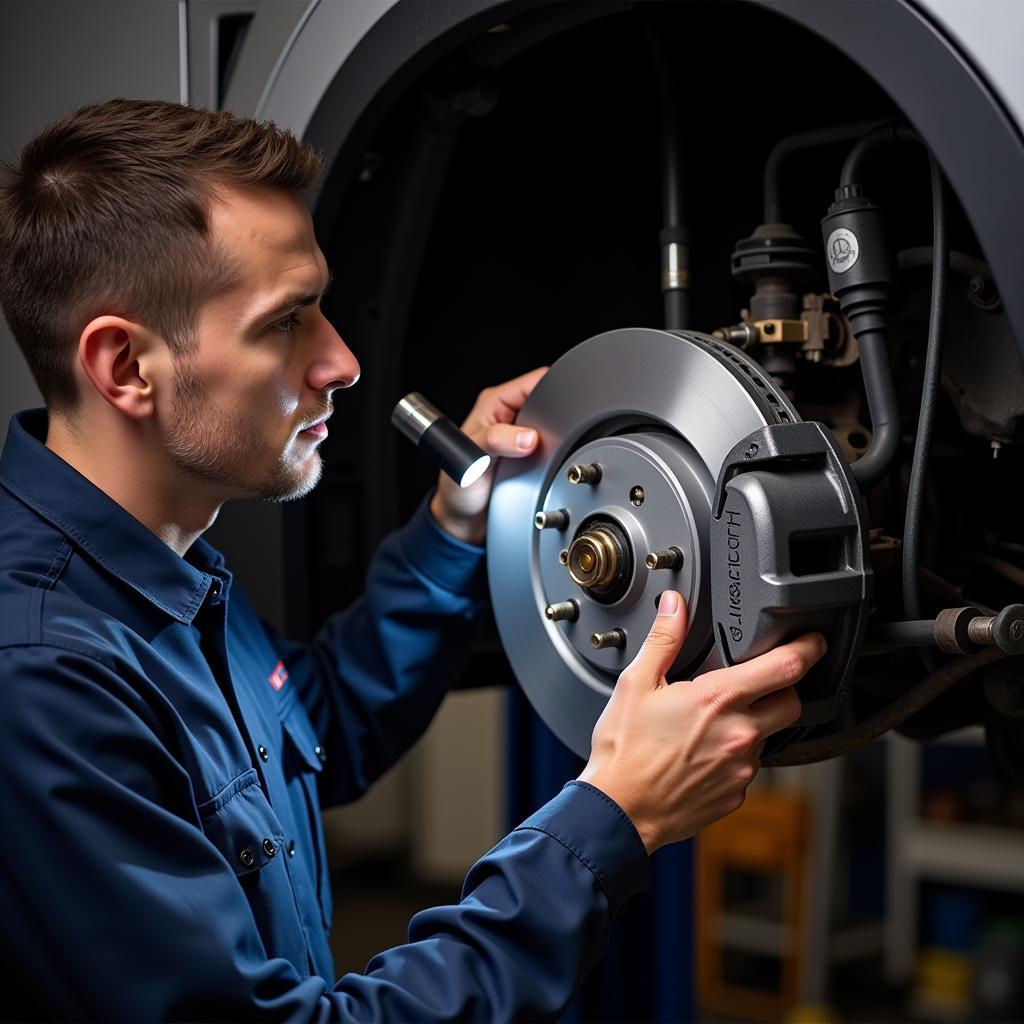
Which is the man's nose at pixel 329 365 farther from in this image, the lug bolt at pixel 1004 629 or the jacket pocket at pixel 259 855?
the lug bolt at pixel 1004 629

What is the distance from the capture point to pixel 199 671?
84cm

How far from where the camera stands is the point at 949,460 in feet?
3.27

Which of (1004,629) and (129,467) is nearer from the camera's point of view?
(1004,629)

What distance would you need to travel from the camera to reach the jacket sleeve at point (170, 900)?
24.8 inches

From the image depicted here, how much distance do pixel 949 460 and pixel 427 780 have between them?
11.4 ft

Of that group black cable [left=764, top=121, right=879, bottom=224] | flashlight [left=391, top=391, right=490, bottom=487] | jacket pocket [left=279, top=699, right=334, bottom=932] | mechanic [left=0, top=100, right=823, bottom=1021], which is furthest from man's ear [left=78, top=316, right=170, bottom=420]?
black cable [left=764, top=121, right=879, bottom=224]

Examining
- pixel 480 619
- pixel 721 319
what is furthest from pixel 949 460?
pixel 480 619

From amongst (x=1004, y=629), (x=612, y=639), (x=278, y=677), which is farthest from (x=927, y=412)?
(x=278, y=677)

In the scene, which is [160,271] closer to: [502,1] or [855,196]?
[502,1]

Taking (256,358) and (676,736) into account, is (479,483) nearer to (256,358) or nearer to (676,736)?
(256,358)

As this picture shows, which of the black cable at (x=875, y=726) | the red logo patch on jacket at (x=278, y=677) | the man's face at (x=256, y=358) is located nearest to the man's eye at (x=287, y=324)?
the man's face at (x=256, y=358)

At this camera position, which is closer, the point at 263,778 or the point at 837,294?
the point at 837,294

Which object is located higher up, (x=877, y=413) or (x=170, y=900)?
(x=877, y=413)

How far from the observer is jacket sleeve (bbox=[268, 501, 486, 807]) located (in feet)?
3.46
